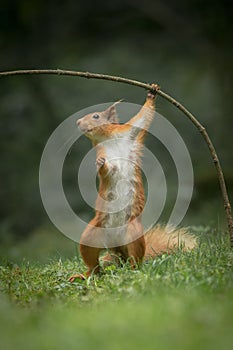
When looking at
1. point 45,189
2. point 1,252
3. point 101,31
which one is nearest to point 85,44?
point 101,31

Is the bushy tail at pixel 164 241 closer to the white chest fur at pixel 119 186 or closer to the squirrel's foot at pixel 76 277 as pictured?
the white chest fur at pixel 119 186

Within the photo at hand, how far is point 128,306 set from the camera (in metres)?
4.33

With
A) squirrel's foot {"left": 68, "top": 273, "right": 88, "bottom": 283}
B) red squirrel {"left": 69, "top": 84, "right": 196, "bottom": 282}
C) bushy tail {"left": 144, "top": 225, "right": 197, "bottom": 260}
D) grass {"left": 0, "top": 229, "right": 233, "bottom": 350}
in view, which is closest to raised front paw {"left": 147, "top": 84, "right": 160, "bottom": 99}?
red squirrel {"left": 69, "top": 84, "right": 196, "bottom": 282}

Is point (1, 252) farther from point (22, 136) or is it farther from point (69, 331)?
point (69, 331)

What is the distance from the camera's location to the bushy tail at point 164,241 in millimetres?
6730

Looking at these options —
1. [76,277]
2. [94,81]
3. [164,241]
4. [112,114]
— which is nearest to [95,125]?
[112,114]

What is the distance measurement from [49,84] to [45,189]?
3.62m

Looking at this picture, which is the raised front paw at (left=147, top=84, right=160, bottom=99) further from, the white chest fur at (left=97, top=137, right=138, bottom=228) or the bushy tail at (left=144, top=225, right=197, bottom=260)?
the bushy tail at (left=144, top=225, right=197, bottom=260)

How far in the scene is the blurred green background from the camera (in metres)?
11.8

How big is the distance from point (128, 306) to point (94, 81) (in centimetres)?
1198

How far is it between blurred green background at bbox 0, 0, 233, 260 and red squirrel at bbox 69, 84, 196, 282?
3183 millimetres

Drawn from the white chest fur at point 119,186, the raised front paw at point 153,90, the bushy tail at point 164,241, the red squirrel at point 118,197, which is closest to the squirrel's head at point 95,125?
the red squirrel at point 118,197

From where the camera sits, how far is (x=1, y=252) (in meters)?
10.1

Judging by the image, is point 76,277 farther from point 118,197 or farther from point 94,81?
point 94,81
